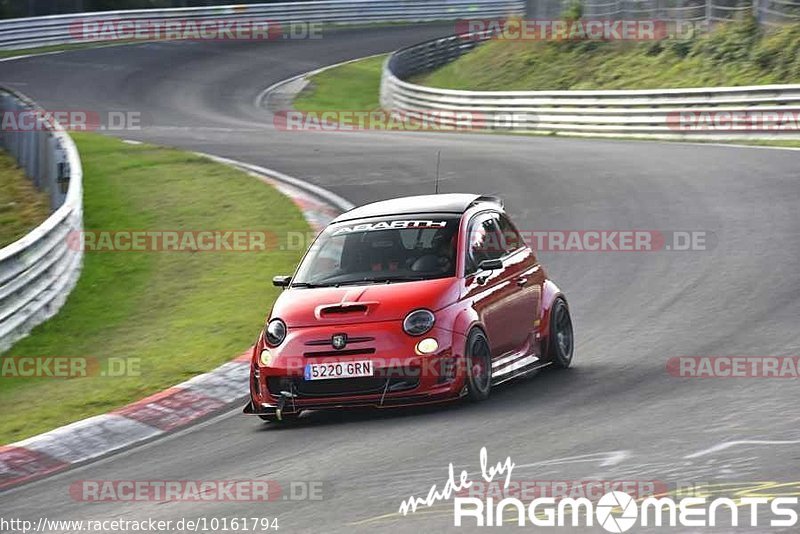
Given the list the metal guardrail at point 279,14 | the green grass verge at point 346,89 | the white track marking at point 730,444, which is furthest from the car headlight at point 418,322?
the metal guardrail at point 279,14

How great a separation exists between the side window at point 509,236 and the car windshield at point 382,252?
2.22 ft

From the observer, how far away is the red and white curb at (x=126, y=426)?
369 inches

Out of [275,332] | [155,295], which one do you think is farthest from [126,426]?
[155,295]

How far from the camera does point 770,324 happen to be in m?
11.8

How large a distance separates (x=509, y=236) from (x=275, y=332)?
2347mm

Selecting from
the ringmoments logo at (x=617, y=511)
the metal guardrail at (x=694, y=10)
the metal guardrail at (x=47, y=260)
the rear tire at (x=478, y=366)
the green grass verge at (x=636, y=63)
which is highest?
the ringmoments logo at (x=617, y=511)

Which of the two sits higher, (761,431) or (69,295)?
(761,431)

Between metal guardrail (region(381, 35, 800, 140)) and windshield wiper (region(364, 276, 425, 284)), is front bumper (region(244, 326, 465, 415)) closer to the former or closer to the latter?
windshield wiper (region(364, 276, 425, 284))

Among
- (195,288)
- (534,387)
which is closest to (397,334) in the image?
(534,387)

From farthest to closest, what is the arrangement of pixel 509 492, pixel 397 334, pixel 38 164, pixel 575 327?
pixel 38 164 → pixel 575 327 → pixel 397 334 → pixel 509 492

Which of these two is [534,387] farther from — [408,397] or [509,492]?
[509,492]

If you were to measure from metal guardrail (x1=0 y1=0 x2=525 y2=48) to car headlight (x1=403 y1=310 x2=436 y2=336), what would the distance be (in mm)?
42111

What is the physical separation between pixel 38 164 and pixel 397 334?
1221 cm

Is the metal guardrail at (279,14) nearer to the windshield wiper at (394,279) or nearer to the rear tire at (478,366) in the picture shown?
the windshield wiper at (394,279)
